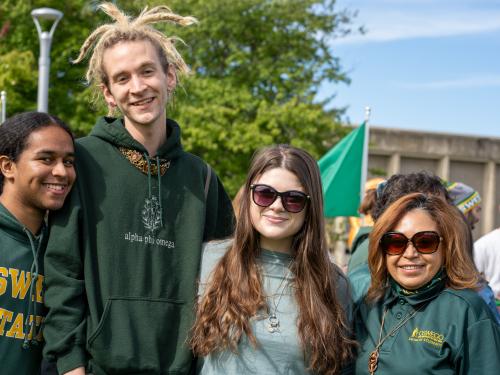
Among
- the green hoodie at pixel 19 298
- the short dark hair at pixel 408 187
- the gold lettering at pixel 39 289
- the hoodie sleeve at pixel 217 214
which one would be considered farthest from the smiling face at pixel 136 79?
the short dark hair at pixel 408 187

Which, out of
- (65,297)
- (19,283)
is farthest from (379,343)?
(19,283)

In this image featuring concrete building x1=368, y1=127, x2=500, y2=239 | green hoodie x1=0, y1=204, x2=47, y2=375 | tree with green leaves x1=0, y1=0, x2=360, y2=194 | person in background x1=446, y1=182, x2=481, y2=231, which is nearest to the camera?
green hoodie x1=0, y1=204, x2=47, y2=375

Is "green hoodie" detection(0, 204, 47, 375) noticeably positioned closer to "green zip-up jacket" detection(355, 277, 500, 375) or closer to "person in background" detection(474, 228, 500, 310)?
"green zip-up jacket" detection(355, 277, 500, 375)

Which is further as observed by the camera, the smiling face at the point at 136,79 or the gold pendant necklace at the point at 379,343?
the smiling face at the point at 136,79

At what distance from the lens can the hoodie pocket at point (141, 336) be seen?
10.5 feet

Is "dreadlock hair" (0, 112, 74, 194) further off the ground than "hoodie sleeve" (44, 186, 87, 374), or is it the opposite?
"dreadlock hair" (0, 112, 74, 194)

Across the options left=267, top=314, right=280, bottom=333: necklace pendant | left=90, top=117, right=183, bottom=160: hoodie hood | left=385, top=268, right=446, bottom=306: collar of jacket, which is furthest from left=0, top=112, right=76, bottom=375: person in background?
left=385, top=268, right=446, bottom=306: collar of jacket

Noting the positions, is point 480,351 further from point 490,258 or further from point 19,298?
point 490,258

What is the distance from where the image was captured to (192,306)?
338 centimetres

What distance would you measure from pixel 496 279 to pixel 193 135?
1168cm

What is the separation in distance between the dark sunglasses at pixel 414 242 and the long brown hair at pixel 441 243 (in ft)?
0.15

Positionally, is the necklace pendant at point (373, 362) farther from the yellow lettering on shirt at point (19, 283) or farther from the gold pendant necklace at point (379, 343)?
the yellow lettering on shirt at point (19, 283)

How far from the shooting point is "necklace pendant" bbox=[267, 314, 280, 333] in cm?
327

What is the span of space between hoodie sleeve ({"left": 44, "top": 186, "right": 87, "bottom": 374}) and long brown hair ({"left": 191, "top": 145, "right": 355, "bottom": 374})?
50 cm
